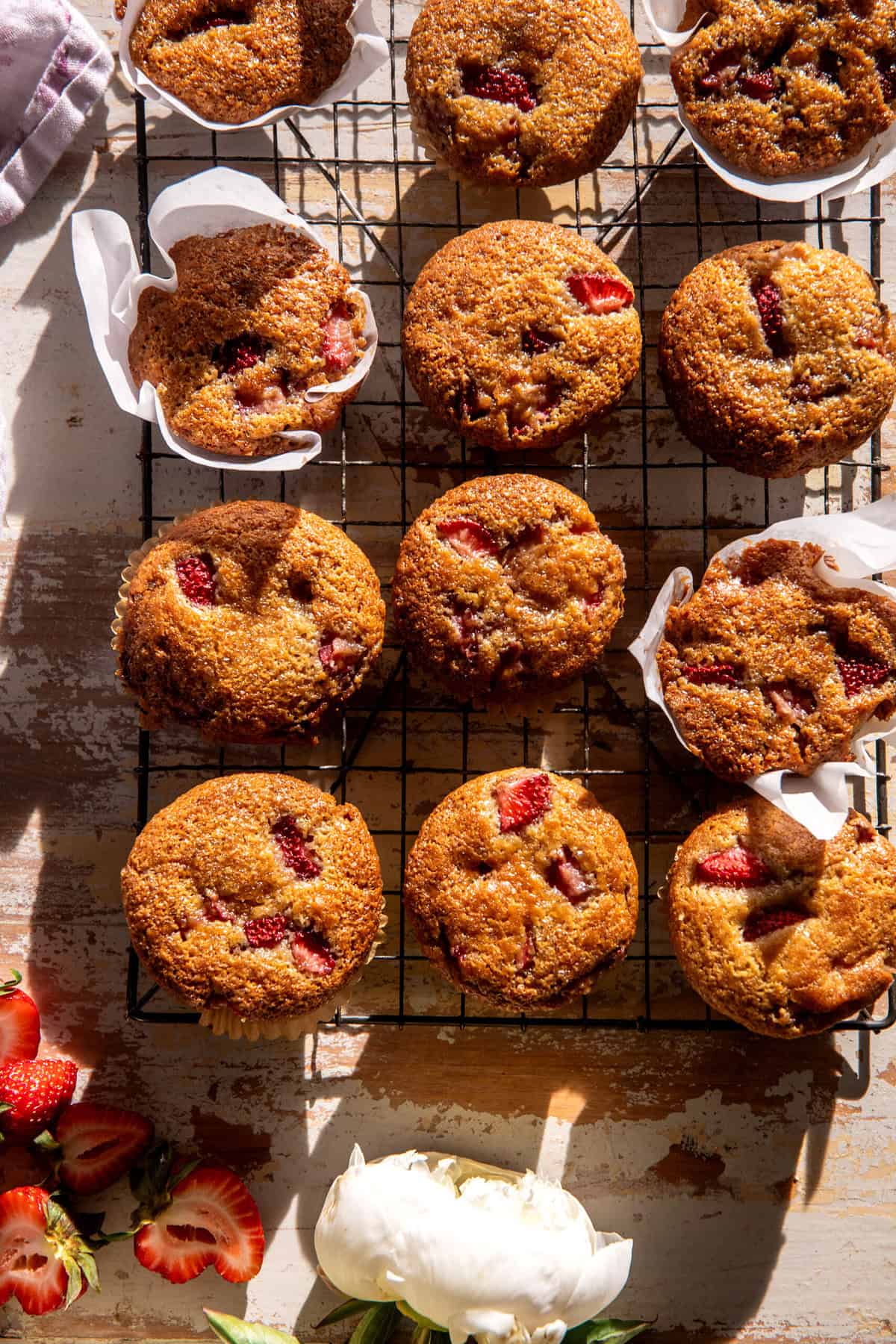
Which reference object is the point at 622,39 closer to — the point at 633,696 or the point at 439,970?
the point at 633,696

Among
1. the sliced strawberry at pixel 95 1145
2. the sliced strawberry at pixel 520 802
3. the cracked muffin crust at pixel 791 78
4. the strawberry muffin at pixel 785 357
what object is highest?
the cracked muffin crust at pixel 791 78

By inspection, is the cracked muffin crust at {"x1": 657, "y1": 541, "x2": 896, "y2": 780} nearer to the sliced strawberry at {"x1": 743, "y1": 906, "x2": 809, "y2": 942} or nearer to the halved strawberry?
the sliced strawberry at {"x1": 743, "y1": 906, "x2": 809, "y2": 942}

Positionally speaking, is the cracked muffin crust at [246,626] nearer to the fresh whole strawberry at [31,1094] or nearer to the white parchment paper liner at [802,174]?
the fresh whole strawberry at [31,1094]

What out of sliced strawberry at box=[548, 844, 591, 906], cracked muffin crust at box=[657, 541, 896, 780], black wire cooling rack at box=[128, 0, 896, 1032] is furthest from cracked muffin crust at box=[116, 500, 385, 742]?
cracked muffin crust at box=[657, 541, 896, 780]

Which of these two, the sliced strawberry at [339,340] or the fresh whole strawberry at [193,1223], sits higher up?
the sliced strawberry at [339,340]

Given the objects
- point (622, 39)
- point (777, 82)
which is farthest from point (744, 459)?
point (622, 39)

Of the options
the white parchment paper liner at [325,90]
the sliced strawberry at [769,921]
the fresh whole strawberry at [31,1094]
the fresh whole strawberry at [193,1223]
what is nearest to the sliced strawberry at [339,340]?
the white parchment paper liner at [325,90]
